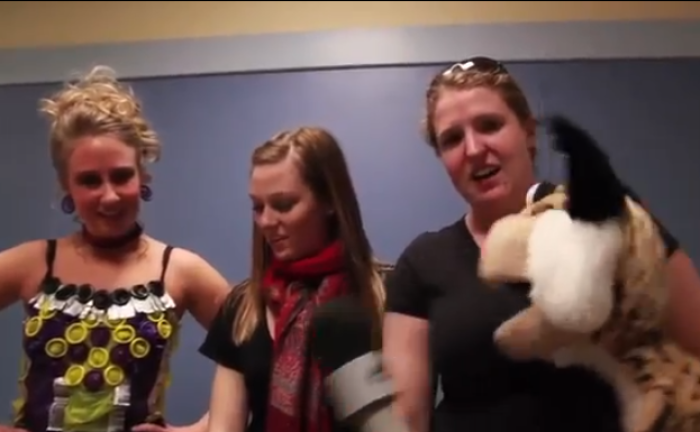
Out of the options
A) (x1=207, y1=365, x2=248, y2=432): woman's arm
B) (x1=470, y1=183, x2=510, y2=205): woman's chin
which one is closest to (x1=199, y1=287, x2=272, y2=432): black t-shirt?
(x1=207, y1=365, x2=248, y2=432): woman's arm

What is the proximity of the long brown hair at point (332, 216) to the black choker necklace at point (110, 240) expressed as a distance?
0.12m

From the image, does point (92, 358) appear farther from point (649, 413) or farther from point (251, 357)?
point (649, 413)

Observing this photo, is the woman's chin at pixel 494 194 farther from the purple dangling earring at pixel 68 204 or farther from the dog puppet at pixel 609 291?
the purple dangling earring at pixel 68 204

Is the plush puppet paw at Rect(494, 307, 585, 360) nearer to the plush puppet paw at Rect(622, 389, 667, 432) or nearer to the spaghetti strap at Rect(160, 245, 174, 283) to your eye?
the plush puppet paw at Rect(622, 389, 667, 432)

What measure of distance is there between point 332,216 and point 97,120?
240 millimetres

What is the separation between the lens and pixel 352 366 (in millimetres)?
676

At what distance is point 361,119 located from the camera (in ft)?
3.12

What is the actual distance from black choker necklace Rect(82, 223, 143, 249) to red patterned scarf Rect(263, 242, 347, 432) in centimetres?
14

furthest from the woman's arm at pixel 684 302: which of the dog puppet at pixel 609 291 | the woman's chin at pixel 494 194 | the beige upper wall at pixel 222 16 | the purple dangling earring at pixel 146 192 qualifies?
the purple dangling earring at pixel 146 192

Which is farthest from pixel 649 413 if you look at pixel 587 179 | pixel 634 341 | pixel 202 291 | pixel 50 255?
pixel 50 255

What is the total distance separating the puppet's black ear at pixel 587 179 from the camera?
58 cm

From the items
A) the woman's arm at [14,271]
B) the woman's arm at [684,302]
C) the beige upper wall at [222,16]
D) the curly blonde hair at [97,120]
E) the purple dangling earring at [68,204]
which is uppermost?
the beige upper wall at [222,16]

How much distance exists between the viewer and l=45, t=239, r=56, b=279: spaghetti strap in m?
0.89

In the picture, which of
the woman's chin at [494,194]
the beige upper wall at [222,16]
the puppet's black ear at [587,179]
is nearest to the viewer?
the puppet's black ear at [587,179]
